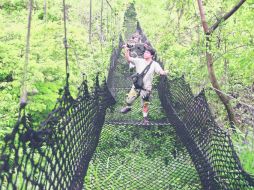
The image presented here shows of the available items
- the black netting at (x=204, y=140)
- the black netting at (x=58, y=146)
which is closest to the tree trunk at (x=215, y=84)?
the black netting at (x=204, y=140)

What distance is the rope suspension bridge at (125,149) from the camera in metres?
1.98

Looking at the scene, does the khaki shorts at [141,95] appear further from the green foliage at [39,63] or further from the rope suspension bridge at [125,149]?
the green foliage at [39,63]

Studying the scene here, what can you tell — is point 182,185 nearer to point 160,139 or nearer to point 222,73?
point 160,139

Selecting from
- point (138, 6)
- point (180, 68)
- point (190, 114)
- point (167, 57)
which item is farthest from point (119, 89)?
point (138, 6)

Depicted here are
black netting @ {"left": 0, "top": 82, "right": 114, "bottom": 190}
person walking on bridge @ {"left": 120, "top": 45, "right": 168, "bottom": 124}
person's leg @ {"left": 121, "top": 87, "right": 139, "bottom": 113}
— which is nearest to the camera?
black netting @ {"left": 0, "top": 82, "right": 114, "bottom": 190}

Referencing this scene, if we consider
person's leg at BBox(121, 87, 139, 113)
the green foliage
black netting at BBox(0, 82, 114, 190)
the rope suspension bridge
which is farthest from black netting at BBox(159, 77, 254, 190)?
the green foliage

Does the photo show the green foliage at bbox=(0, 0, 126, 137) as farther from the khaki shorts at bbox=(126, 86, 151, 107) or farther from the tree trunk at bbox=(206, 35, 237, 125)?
the tree trunk at bbox=(206, 35, 237, 125)

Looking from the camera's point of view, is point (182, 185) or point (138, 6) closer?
point (182, 185)

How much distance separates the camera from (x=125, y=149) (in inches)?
164

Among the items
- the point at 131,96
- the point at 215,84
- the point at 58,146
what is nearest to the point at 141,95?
the point at 131,96

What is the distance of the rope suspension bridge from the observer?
198cm

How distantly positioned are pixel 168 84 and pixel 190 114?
116cm

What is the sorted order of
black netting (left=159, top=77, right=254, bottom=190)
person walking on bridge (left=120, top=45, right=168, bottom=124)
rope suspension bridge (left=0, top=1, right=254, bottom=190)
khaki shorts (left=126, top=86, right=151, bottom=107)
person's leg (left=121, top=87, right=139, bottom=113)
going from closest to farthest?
rope suspension bridge (left=0, top=1, right=254, bottom=190), black netting (left=159, top=77, right=254, bottom=190), person walking on bridge (left=120, top=45, right=168, bottom=124), khaki shorts (left=126, top=86, right=151, bottom=107), person's leg (left=121, top=87, right=139, bottom=113)

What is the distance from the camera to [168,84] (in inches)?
185
